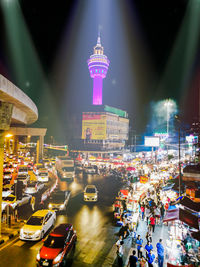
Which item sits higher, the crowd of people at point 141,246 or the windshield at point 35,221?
the windshield at point 35,221

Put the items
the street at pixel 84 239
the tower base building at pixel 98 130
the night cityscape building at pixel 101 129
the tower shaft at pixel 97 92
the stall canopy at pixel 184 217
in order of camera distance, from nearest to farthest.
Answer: the stall canopy at pixel 184 217, the street at pixel 84 239, the tower base building at pixel 98 130, the night cityscape building at pixel 101 129, the tower shaft at pixel 97 92

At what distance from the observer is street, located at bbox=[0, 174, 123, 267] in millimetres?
8523

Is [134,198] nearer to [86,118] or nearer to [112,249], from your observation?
[112,249]

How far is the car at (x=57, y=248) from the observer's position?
25.5ft

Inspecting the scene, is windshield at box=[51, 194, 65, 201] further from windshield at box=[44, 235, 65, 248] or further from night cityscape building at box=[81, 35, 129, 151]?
night cityscape building at box=[81, 35, 129, 151]

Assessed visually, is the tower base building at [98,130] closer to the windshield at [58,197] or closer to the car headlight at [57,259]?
the windshield at [58,197]

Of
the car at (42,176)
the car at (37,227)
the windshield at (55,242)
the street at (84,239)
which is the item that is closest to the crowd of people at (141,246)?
the street at (84,239)

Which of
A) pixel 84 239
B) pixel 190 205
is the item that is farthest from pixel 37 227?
pixel 190 205

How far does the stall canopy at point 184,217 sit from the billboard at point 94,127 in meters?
63.9

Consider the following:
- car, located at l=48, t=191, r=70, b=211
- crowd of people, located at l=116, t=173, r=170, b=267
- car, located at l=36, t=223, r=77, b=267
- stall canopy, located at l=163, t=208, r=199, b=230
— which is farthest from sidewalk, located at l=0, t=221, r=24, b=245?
stall canopy, located at l=163, t=208, r=199, b=230

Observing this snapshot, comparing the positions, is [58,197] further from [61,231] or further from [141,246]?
[141,246]

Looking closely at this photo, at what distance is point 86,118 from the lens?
7594cm

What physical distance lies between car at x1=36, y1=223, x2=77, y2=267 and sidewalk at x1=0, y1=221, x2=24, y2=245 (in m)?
3.17

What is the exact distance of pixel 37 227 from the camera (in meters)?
10.5
